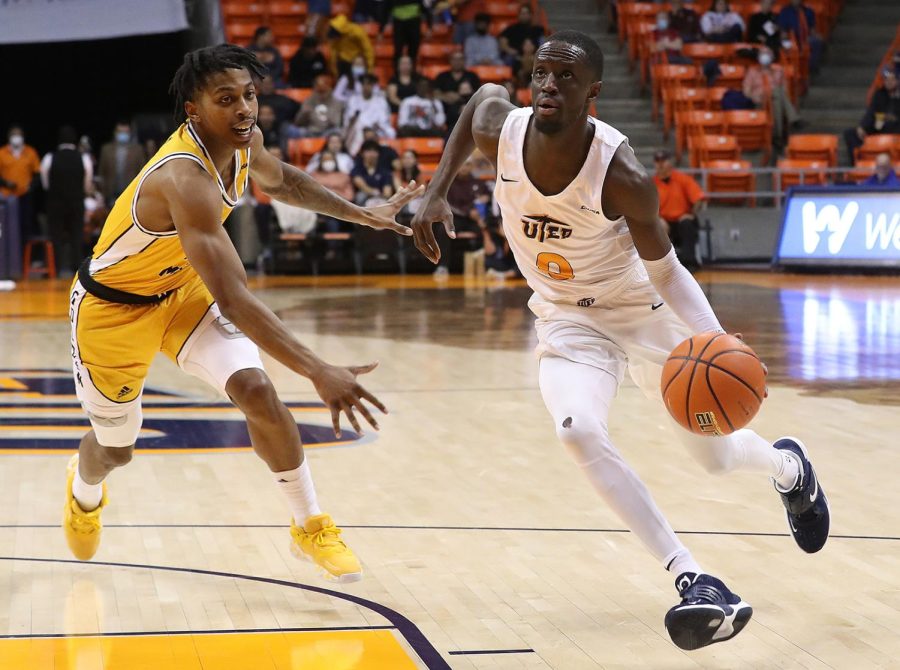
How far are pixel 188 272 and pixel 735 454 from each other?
1.91 meters

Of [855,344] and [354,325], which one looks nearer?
[855,344]

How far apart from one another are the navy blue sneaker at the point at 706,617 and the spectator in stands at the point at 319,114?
14.6 meters

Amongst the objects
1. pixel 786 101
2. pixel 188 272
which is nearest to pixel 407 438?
pixel 188 272

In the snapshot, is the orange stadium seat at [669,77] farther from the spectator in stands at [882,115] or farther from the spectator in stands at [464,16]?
the spectator in stands at [464,16]

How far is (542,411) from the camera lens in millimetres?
8094

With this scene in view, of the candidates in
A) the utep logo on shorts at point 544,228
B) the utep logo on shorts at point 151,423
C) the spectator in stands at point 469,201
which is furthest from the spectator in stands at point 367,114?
the utep logo on shorts at point 544,228

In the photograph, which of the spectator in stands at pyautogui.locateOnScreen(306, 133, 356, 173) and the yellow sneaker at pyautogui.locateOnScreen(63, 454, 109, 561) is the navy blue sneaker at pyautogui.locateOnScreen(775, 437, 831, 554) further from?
the spectator in stands at pyautogui.locateOnScreen(306, 133, 356, 173)

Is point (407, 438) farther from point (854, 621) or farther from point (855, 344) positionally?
point (855, 344)

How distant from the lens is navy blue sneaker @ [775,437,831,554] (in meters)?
4.79

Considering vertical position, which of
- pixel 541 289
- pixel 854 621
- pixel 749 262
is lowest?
pixel 749 262

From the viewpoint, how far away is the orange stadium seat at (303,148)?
17.8 metres

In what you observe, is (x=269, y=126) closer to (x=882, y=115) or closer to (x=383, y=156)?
(x=383, y=156)

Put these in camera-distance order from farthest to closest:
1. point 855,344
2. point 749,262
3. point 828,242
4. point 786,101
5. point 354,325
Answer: point 786,101, point 749,262, point 828,242, point 354,325, point 855,344

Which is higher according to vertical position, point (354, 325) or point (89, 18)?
point (89, 18)
